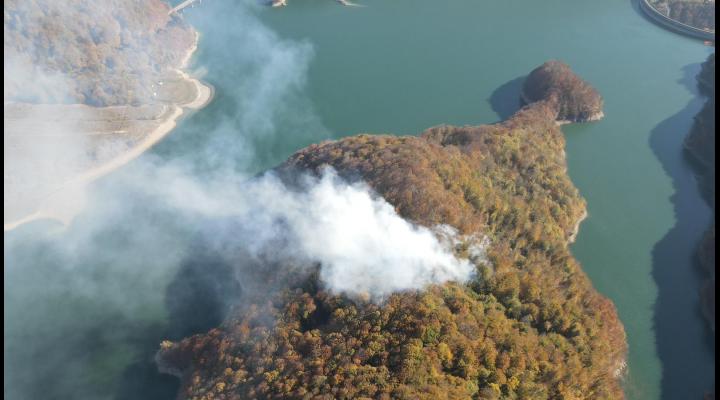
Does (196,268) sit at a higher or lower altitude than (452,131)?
lower

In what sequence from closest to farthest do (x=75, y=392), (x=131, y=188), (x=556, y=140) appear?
(x=75, y=392) → (x=131, y=188) → (x=556, y=140)

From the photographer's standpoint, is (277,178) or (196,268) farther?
(277,178)

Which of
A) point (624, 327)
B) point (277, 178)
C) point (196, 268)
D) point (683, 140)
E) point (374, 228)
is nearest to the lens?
point (374, 228)

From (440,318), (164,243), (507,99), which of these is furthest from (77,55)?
(440,318)

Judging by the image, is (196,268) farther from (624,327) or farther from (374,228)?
(624,327)

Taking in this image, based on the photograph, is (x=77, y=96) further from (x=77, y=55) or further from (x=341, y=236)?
(x=341, y=236)

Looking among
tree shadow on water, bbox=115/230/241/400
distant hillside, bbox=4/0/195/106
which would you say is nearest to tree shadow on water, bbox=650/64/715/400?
tree shadow on water, bbox=115/230/241/400

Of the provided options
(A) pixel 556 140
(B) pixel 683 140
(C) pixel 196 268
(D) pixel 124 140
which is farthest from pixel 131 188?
(B) pixel 683 140
